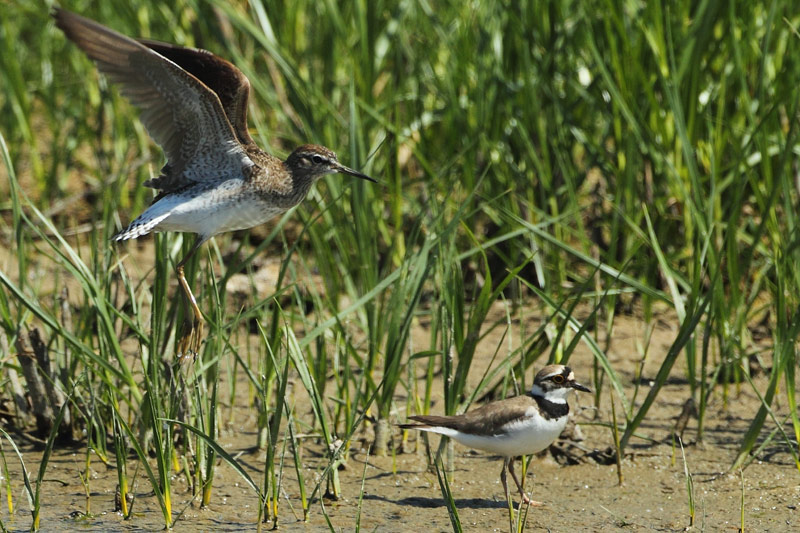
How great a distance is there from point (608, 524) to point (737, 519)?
0.48m

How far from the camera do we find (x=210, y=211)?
422cm

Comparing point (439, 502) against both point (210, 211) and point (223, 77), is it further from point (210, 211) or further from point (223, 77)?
point (223, 77)

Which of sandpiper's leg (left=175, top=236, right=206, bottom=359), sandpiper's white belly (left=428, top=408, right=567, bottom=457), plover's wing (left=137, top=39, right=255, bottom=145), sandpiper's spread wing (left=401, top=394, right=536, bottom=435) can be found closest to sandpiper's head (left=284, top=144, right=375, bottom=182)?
plover's wing (left=137, top=39, right=255, bottom=145)

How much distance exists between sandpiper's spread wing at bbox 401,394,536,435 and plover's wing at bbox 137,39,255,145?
51.6 inches

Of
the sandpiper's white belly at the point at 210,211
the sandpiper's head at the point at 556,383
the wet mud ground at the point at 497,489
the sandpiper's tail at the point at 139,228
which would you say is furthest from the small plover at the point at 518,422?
the sandpiper's tail at the point at 139,228

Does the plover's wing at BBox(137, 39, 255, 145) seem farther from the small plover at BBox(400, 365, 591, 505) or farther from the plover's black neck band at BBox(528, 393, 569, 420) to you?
the plover's black neck band at BBox(528, 393, 569, 420)

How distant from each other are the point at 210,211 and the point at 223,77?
24.0 inches

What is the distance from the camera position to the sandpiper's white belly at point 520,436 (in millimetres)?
4176

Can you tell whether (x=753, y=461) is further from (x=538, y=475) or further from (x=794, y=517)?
(x=538, y=475)

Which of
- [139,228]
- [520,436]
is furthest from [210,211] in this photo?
[520,436]

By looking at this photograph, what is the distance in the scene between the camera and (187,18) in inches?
288

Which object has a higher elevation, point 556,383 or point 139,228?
point 139,228

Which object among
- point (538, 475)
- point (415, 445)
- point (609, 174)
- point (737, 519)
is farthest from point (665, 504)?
point (609, 174)

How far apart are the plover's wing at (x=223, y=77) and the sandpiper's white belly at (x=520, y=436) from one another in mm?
1430
